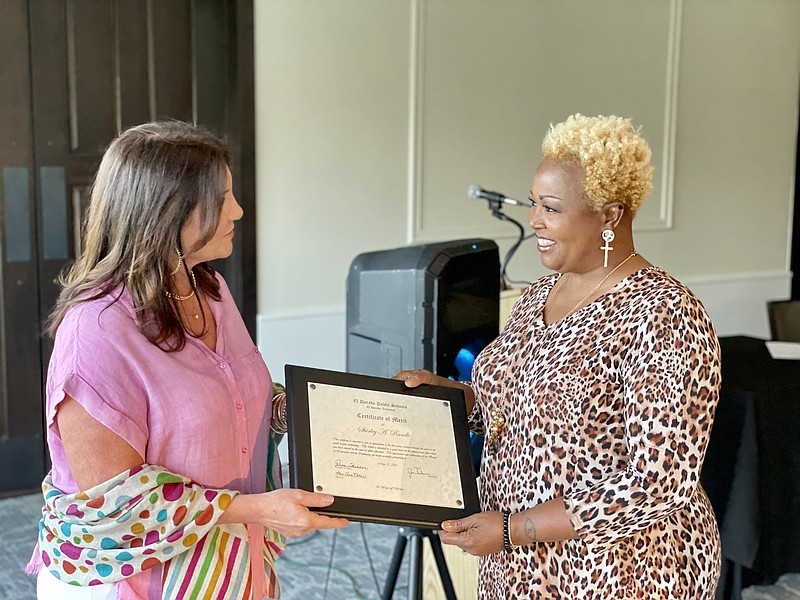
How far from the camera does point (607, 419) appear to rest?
149 cm

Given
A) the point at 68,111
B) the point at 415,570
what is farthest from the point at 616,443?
the point at 68,111

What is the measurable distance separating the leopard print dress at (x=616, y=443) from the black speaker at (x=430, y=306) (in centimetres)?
54

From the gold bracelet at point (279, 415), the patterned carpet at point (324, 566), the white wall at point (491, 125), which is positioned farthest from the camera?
the white wall at point (491, 125)

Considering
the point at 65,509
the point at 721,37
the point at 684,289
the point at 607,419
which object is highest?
the point at 721,37

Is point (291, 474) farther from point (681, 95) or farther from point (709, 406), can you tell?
point (681, 95)

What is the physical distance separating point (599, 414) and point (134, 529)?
2.51 ft

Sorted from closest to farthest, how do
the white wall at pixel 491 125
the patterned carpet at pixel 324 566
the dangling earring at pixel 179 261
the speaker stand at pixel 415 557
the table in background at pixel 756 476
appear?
the dangling earring at pixel 179 261 → the speaker stand at pixel 415 557 → the table in background at pixel 756 476 → the patterned carpet at pixel 324 566 → the white wall at pixel 491 125

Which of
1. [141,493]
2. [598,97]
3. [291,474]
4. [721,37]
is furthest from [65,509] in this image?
[721,37]

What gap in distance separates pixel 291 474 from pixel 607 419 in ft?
1.75

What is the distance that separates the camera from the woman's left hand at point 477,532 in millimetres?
1546

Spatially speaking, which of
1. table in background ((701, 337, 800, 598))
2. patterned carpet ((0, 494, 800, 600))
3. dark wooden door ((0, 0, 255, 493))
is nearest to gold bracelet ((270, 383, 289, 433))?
patterned carpet ((0, 494, 800, 600))

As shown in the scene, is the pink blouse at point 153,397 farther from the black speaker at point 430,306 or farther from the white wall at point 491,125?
the white wall at point 491,125

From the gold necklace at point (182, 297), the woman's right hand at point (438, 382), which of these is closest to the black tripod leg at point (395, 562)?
the woman's right hand at point (438, 382)

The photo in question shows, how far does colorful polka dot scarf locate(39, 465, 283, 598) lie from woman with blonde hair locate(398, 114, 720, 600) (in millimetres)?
423
